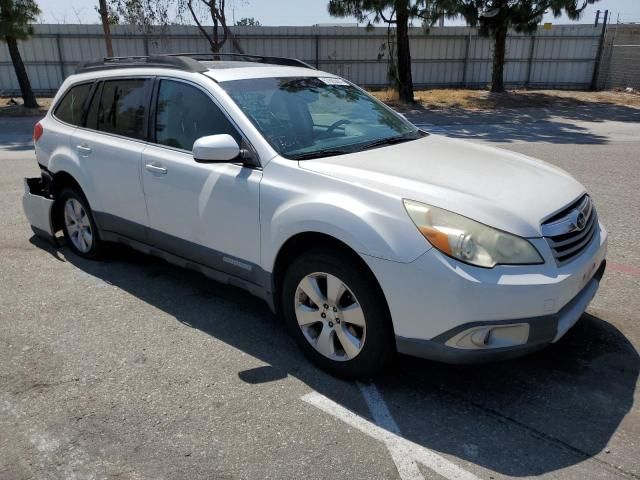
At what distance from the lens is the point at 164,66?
436 centimetres

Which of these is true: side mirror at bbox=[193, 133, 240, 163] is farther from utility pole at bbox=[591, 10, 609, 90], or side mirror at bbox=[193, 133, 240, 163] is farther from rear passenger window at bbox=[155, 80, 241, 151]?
utility pole at bbox=[591, 10, 609, 90]

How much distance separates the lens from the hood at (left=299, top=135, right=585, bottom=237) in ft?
9.57

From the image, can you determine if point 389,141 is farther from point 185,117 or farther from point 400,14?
point 400,14

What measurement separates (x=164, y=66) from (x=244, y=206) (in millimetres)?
1522

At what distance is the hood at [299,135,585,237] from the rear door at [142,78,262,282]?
529mm

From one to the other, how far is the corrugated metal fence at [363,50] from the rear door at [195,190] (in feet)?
64.0

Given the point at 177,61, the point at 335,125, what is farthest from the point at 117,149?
the point at 335,125

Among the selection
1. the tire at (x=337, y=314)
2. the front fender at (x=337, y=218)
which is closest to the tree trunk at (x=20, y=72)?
the front fender at (x=337, y=218)

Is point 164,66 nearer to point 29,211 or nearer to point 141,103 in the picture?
point 141,103

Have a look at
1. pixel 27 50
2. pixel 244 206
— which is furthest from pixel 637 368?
pixel 27 50

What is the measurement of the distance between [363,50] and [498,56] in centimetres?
571

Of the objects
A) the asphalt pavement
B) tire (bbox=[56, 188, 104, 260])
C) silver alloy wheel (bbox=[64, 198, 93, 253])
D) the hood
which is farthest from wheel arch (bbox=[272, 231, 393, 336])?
silver alloy wheel (bbox=[64, 198, 93, 253])

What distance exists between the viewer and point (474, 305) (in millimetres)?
2736

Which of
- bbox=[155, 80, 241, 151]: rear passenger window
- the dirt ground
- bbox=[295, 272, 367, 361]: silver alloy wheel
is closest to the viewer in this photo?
bbox=[295, 272, 367, 361]: silver alloy wheel
